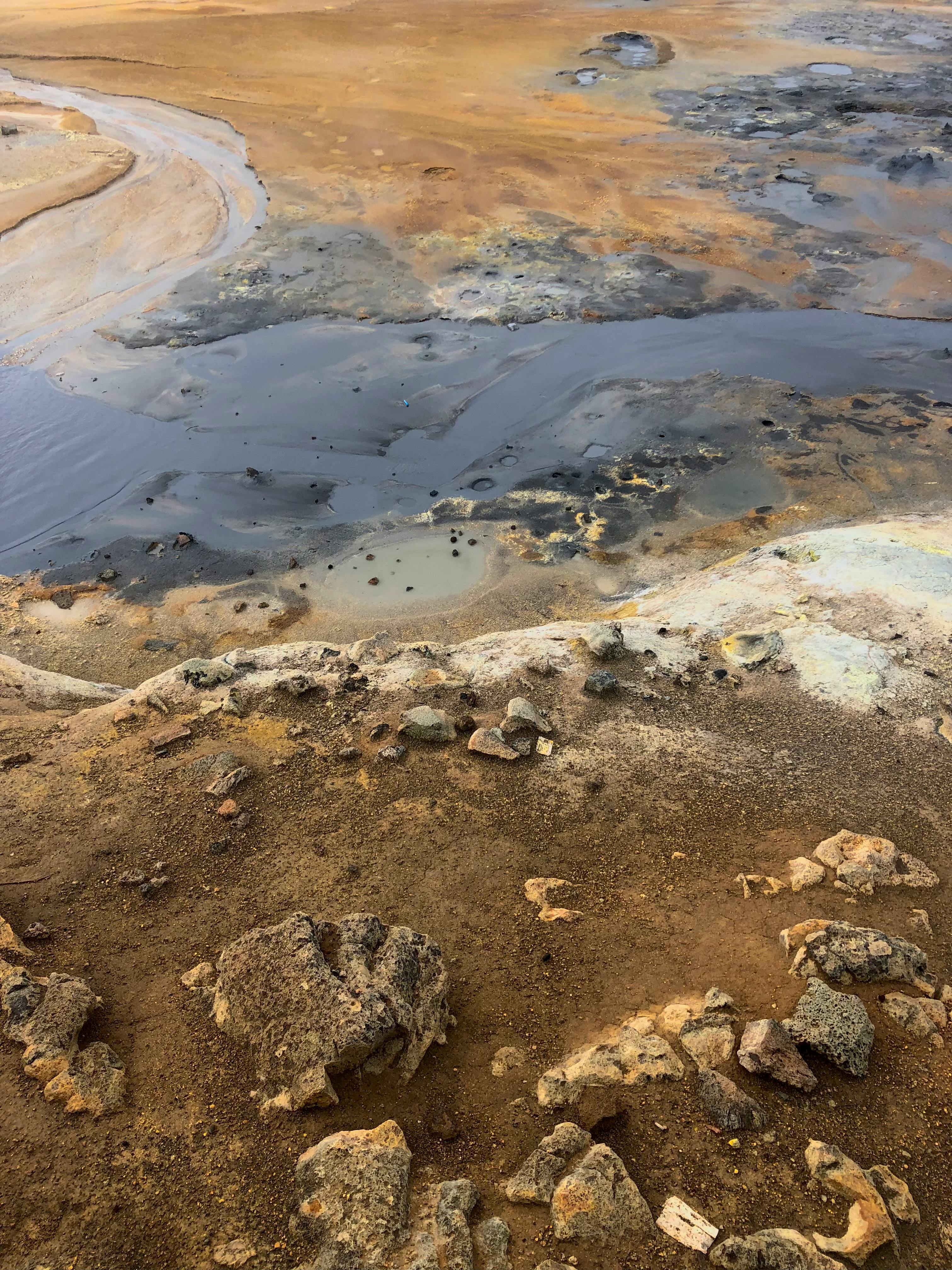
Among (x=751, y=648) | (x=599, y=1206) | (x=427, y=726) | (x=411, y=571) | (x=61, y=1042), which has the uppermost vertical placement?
(x=61, y=1042)

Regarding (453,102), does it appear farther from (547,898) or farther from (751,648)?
(547,898)

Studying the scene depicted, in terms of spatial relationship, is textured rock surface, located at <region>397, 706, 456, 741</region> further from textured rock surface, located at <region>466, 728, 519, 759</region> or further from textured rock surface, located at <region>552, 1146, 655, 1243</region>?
textured rock surface, located at <region>552, 1146, 655, 1243</region>

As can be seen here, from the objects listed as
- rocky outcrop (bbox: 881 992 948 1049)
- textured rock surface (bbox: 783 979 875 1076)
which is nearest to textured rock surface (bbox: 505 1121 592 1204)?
textured rock surface (bbox: 783 979 875 1076)

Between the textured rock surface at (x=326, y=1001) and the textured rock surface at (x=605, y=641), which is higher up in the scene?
the textured rock surface at (x=326, y=1001)

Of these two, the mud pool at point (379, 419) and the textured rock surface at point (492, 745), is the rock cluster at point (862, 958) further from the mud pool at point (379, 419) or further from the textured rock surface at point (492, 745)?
the mud pool at point (379, 419)

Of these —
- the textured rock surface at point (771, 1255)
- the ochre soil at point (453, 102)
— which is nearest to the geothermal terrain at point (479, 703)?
the textured rock surface at point (771, 1255)

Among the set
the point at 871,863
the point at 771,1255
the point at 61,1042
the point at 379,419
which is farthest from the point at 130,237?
the point at 771,1255
